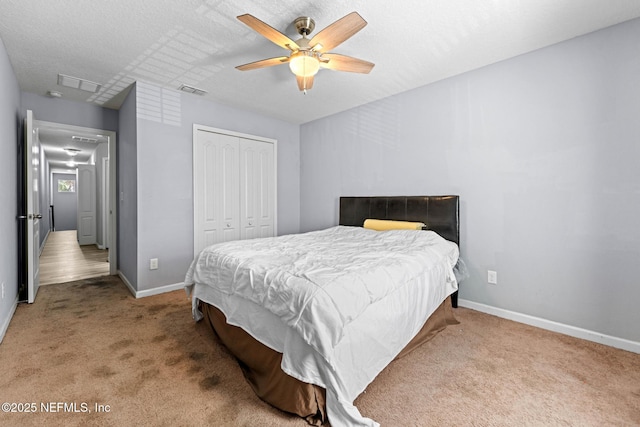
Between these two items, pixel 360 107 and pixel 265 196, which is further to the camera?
pixel 265 196

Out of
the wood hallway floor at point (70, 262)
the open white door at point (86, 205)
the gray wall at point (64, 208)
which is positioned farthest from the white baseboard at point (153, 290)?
the gray wall at point (64, 208)

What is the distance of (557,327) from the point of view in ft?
8.03

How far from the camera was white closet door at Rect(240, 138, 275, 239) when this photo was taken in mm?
4246

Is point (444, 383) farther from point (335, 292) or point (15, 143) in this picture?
point (15, 143)

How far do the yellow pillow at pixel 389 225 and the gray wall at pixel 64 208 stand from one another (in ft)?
37.9

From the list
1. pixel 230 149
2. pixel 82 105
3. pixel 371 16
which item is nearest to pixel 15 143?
pixel 82 105

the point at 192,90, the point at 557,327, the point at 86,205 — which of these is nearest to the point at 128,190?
the point at 192,90

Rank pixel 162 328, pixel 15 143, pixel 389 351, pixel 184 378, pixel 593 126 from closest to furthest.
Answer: pixel 389 351
pixel 184 378
pixel 593 126
pixel 162 328
pixel 15 143

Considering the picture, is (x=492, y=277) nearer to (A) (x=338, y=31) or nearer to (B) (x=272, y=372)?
(B) (x=272, y=372)

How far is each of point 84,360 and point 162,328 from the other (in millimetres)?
572

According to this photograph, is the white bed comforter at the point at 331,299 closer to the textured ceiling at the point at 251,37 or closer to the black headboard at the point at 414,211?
the black headboard at the point at 414,211

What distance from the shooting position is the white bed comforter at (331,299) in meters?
1.33

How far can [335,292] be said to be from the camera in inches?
55.4

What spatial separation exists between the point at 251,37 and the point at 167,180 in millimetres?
2029
